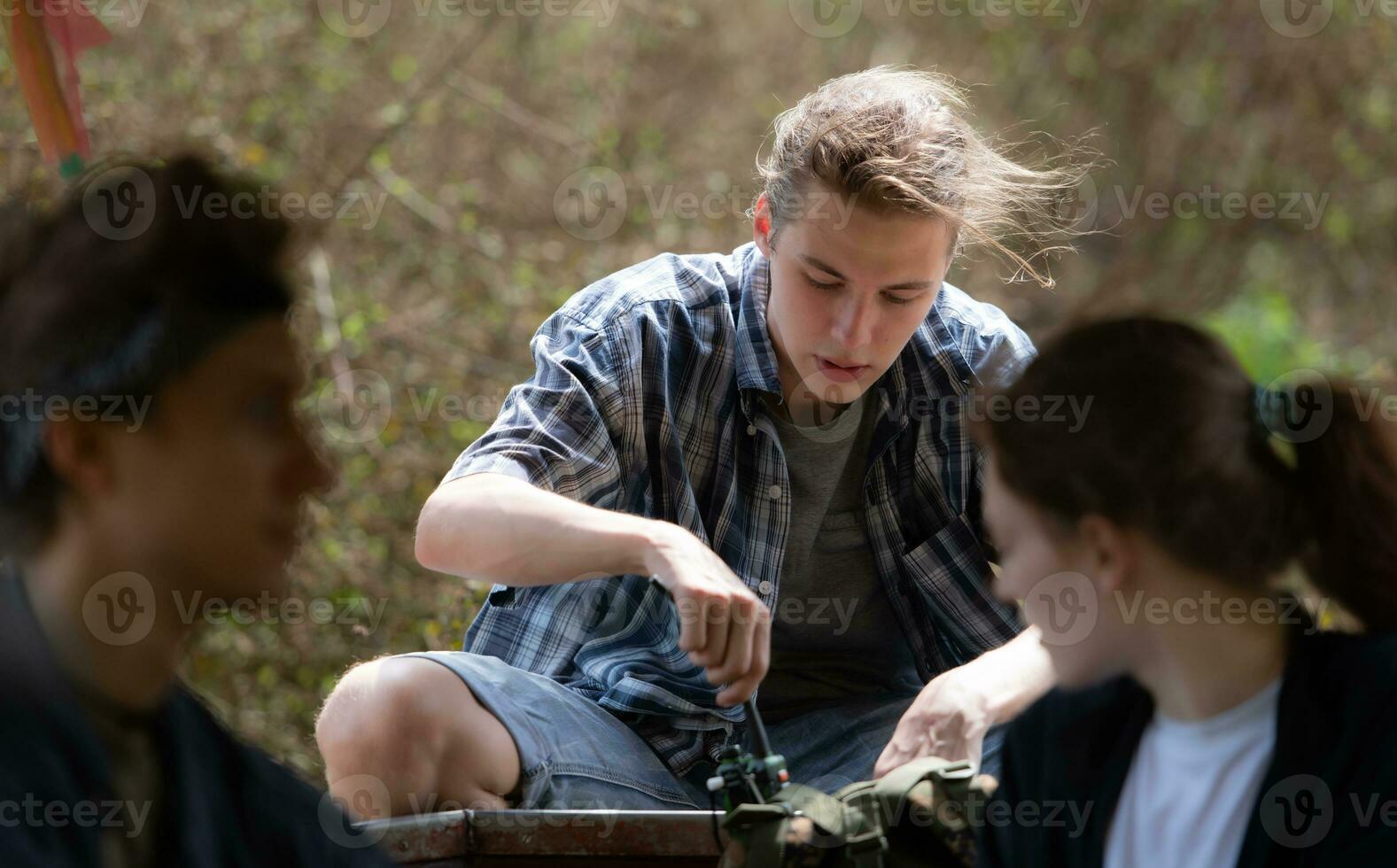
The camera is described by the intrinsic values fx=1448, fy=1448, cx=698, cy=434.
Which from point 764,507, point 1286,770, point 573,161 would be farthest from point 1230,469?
point 573,161

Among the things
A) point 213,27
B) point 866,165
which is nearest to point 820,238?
point 866,165

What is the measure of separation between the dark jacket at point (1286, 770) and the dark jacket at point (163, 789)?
28.3 inches

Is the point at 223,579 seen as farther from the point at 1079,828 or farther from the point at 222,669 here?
the point at 222,669

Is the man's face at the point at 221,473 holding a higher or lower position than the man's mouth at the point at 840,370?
lower

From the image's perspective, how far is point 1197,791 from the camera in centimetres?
148

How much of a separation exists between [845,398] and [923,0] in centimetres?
Result: 490

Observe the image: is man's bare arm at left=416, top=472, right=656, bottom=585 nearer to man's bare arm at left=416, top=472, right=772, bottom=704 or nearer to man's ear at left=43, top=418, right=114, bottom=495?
man's bare arm at left=416, top=472, right=772, bottom=704

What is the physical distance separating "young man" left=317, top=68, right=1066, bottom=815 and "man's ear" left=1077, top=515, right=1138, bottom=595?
606 mm

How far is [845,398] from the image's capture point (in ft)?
8.04

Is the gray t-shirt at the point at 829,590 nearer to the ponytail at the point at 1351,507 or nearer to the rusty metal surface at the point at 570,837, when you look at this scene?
the rusty metal surface at the point at 570,837

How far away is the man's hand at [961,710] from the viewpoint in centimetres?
203

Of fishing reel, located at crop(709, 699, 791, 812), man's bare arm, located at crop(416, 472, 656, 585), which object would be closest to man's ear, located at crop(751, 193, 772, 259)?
man's bare arm, located at crop(416, 472, 656, 585)

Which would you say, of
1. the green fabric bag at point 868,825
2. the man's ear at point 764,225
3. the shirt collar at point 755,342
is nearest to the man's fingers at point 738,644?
the green fabric bag at point 868,825

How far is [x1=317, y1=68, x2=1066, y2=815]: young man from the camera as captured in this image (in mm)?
2102
